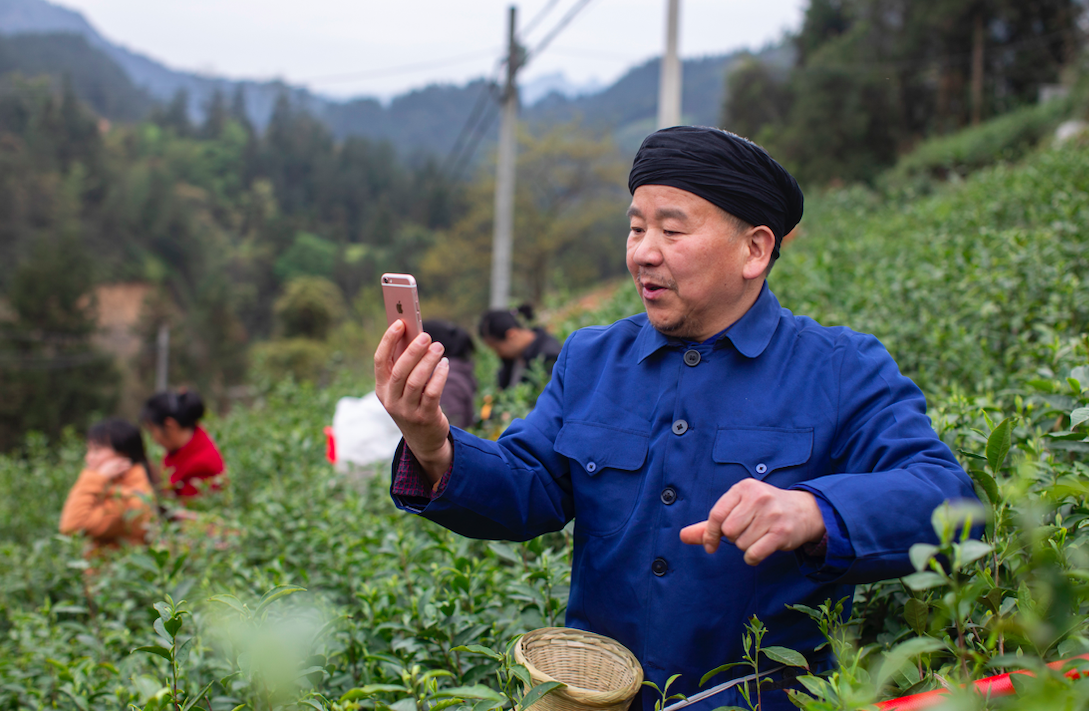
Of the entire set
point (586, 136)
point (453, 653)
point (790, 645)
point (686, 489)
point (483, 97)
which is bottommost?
point (453, 653)

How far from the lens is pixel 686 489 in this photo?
4.33 feet

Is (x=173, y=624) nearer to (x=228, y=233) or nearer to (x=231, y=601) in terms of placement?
(x=231, y=601)

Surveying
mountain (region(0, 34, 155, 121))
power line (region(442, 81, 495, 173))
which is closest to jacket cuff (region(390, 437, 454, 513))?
power line (region(442, 81, 495, 173))

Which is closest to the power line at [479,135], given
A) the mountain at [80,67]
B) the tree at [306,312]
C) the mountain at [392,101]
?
the tree at [306,312]

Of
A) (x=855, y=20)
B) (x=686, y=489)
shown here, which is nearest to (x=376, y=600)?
(x=686, y=489)

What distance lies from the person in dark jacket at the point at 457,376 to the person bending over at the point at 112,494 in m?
1.46

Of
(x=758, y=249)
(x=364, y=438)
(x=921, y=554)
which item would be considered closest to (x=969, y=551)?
(x=921, y=554)

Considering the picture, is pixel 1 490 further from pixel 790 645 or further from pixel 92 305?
pixel 92 305

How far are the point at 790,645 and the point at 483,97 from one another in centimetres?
1151

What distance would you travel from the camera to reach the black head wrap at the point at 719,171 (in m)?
1.37

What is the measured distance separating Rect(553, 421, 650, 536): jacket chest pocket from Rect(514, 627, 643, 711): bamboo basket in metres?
0.19

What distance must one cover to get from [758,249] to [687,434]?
1.29ft

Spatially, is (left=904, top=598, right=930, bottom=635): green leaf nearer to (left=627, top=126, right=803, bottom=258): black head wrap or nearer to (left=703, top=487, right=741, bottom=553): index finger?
(left=703, top=487, right=741, bottom=553): index finger

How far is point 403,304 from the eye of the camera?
51.3 inches
